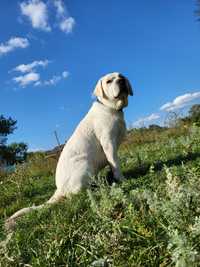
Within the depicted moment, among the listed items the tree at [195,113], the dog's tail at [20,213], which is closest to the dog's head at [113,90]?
the dog's tail at [20,213]

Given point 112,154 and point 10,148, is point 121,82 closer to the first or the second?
point 112,154

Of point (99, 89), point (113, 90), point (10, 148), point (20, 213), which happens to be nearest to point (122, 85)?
point (113, 90)

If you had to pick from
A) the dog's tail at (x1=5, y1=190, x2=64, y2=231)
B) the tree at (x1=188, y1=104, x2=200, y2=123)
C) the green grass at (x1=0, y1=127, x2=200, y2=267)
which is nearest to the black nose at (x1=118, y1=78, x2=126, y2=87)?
the dog's tail at (x1=5, y1=190, x2=64, y2=231)

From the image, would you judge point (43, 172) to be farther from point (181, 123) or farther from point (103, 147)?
point (103, 147)

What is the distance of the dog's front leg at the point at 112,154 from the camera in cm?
732

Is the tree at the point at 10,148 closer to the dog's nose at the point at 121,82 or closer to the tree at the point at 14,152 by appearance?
the tree at the point at 14,152

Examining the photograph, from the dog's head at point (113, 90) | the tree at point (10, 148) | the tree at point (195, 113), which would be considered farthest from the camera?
the tree at point (10, 148)

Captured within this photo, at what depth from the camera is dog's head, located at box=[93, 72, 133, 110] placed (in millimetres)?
7828

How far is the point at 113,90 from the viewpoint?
7809mm

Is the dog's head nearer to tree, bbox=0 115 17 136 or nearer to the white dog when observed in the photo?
the white dog

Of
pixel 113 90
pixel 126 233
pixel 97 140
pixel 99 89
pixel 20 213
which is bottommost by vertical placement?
pixel 126 233

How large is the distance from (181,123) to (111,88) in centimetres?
917

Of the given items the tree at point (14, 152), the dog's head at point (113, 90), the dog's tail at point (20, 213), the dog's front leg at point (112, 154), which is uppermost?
the tree at point (14, 152)

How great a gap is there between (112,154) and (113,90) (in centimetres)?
110
